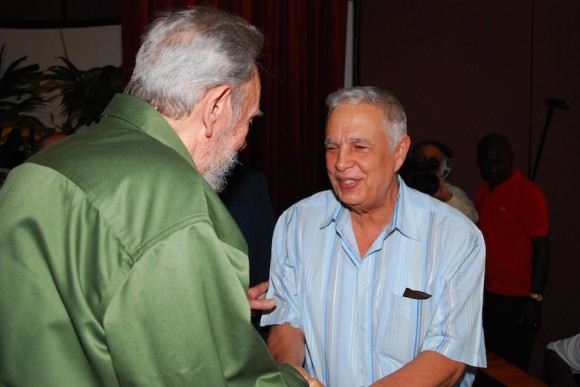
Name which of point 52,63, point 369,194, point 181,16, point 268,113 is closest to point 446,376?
point 369,194

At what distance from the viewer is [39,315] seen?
0.90 meters

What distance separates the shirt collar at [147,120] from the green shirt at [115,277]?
9 centimetres

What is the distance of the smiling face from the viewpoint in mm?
1697

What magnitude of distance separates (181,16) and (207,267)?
55cm

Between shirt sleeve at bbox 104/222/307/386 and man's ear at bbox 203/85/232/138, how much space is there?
0.30m

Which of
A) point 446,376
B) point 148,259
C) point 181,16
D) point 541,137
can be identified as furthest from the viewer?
point 541,137

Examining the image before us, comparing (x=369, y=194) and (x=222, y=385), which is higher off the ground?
(x=369, y=194)

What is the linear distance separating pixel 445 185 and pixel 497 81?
4.97ft

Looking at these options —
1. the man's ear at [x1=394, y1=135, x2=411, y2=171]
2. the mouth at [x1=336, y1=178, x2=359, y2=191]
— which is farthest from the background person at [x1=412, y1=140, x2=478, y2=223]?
the mouth at [x1=336, y1=178, x2=359, y2=191]

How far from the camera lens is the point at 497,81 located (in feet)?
14.3

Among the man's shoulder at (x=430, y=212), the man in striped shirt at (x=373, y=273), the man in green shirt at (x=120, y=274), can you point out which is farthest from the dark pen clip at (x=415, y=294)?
the man in green shirt at (x=120, y=274)

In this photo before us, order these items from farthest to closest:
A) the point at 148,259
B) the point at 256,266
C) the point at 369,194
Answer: the point at 256,266 < the point at 369,194 < the point at 148,259

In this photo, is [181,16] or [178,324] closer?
[178,324]

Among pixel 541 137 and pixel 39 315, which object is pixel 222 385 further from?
pixel 541 137
